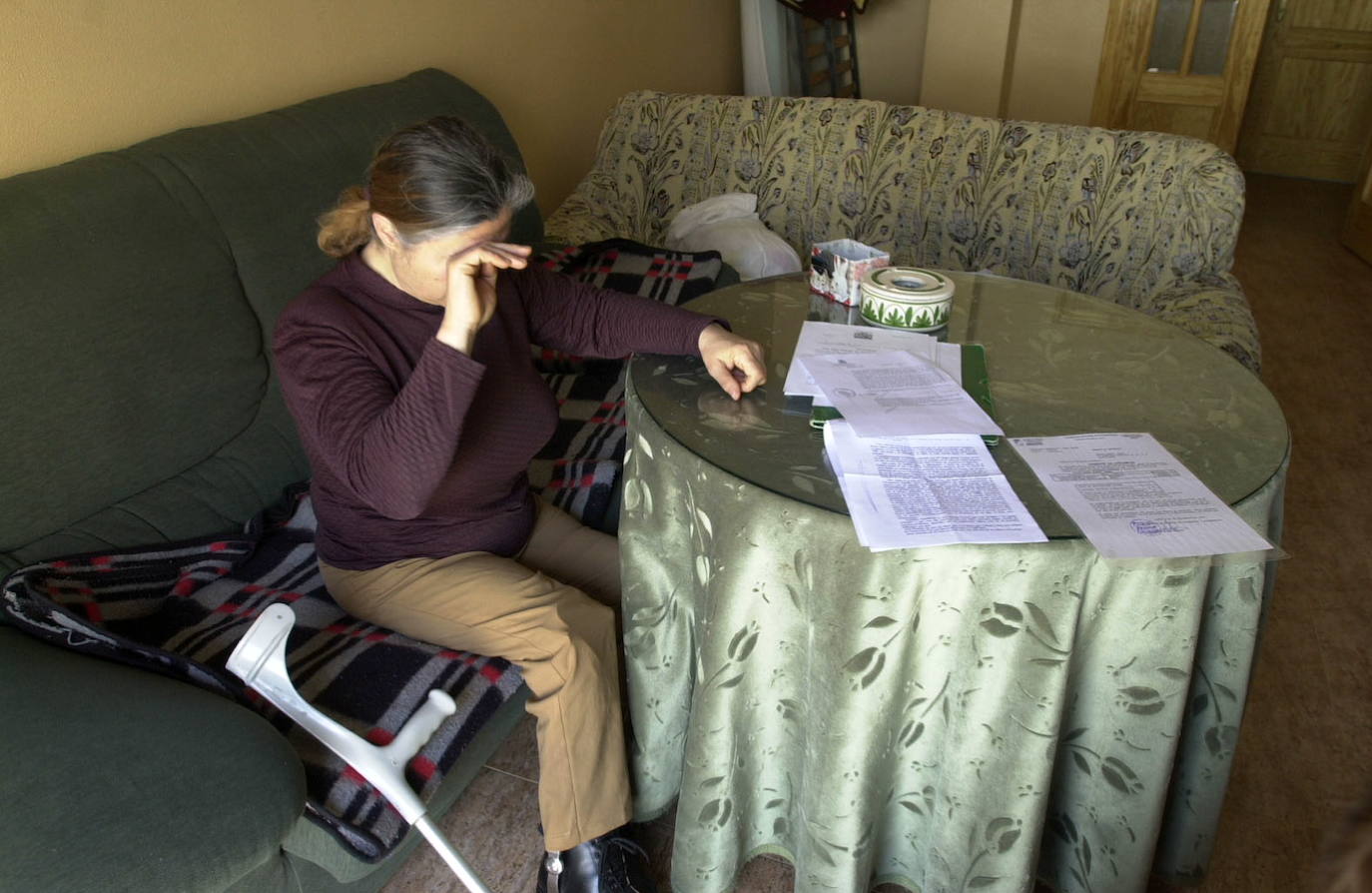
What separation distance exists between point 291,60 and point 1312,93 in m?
5.25

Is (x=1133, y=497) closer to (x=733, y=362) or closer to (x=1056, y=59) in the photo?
(x=733, y=362)

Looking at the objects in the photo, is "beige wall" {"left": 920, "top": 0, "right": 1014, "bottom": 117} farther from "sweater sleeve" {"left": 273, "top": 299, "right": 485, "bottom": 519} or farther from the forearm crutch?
the forearm crutch

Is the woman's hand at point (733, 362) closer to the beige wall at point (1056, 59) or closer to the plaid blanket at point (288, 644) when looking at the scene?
the plaid blanket at point (288, 644)

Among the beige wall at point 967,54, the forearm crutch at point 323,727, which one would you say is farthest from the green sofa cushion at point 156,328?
the beige wall at point 967,54

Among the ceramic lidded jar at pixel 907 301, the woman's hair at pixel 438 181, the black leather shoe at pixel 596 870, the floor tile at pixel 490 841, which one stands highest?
the woman's hair at pixel 438 181

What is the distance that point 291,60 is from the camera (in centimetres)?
201

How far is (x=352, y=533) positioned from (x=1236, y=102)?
15.7ft

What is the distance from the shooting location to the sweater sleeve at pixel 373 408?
1.13m

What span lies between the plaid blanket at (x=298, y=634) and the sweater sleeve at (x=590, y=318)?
10.9 inches

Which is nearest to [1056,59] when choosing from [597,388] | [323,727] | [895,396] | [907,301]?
[597,388]

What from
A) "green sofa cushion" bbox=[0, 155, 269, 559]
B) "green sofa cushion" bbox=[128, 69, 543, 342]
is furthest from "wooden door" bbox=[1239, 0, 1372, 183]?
"green sofa cushion" bbox=[0, 155, 269, 559]

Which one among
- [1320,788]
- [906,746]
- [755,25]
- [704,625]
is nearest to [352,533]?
[704,625]

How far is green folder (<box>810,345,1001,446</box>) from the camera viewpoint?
1253 millimetres

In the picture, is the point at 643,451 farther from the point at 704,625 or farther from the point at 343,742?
the point at 343,742
